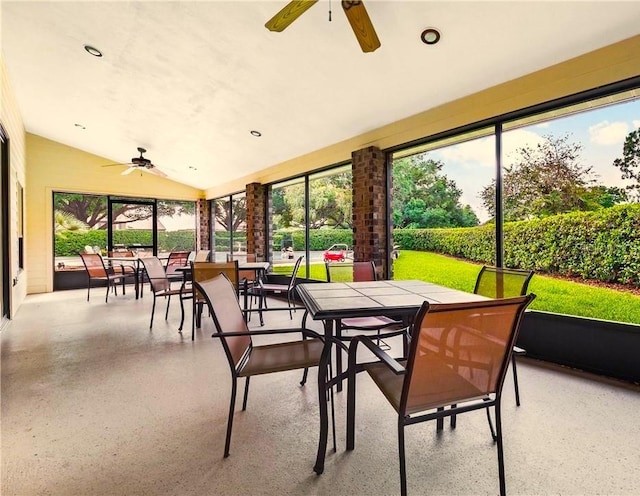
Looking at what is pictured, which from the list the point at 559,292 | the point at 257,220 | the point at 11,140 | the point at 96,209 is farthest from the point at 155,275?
the point at 559,292

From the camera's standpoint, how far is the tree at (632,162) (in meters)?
2.87

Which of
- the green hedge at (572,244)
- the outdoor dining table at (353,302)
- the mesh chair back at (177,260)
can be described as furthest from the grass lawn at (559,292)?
the mesh chair back at (177,260)

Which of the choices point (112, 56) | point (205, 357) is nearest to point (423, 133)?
point (205, 357)

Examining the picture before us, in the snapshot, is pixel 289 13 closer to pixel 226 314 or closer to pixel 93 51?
pixel 226 314

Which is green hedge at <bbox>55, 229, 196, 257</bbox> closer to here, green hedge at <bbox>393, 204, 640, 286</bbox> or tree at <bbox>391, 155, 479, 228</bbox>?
tree at <bbox>391, 155, 479, 228</bbox>

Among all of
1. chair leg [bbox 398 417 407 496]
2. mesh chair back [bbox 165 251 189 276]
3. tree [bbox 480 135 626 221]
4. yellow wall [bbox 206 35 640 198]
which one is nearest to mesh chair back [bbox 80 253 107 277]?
mesh chair back [bbox 165 251 189 276]

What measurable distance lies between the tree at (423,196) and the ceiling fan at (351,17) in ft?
7.62

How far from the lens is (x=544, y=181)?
3.43 meters

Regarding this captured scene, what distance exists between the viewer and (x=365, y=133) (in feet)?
15.2

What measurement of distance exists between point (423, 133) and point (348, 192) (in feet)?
5.26

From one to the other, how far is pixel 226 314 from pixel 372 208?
115 inches

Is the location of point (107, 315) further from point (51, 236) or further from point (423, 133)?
point (423, 133)

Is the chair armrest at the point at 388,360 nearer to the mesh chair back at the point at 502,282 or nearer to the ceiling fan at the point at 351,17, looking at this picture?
the mesh chair back at the point at 502,282

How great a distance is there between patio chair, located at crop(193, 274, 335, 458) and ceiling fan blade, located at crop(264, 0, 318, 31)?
168 centimetres
